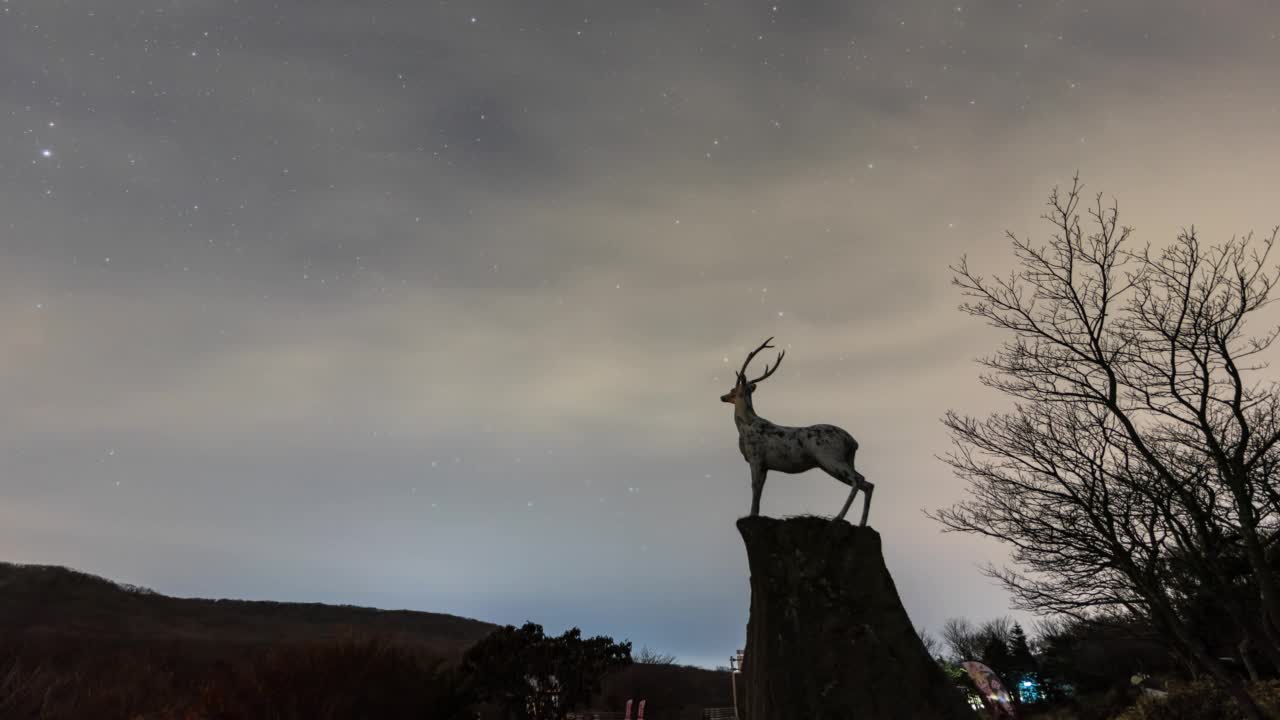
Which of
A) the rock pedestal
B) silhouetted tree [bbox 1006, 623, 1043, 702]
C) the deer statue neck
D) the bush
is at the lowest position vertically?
silhouetted tree [bbox 1006, 623, 1043, 702]

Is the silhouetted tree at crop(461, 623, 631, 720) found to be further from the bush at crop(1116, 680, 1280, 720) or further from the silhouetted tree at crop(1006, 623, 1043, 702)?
the silhouetted tree at crop(1006, 623, 1043, 702)

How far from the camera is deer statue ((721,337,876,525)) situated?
406 inches

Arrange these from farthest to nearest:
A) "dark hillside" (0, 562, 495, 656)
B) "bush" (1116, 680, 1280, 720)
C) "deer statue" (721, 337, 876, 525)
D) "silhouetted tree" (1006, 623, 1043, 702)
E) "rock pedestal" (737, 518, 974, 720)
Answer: "silhouetted tree" (1006, 623, 1043, 702), "dark hillside" (0, 562, 495, 656), "bush" (1116, 680, 1280, 720), "deer statue" (721, 337, 876, 525), "rock pedestal" (737, 518, 974, 720)

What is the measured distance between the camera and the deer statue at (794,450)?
10312 mm

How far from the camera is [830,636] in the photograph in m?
9.76

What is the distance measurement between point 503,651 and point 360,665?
3.81 m

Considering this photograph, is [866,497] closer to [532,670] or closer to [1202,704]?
[532,670]

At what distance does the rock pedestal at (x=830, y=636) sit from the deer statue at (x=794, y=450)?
1.76ft

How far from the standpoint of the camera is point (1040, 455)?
1315cm

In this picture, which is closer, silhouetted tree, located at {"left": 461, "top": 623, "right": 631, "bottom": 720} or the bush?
silhouetted tree, located at {"left": 461, "top": 623, "right": 631, "bottom": 720}

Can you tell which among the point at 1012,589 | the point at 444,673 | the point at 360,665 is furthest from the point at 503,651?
the point at 1012,589

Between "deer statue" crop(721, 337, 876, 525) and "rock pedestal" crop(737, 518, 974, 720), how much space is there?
536 mm

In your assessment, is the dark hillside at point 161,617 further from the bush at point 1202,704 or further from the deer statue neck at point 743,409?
the bush at point 1202,704

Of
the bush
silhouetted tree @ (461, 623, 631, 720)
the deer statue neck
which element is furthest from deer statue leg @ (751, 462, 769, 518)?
the bush
